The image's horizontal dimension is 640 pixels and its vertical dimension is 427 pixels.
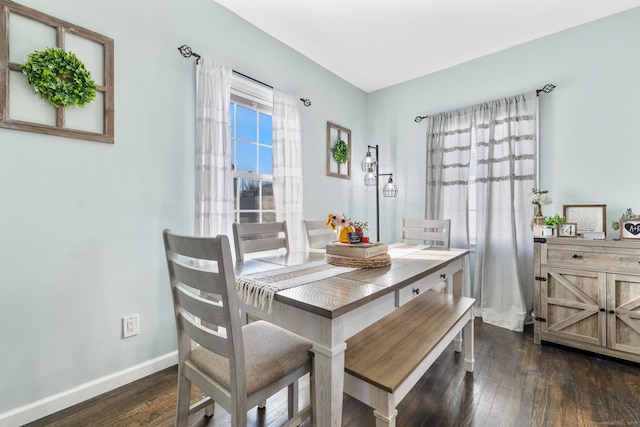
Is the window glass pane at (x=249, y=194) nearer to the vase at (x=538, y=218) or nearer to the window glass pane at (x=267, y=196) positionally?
the window glass pane at (x=267, y=196)

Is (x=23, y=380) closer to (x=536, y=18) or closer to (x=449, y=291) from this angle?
(x=449, y=291)

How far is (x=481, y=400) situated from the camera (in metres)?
1.62

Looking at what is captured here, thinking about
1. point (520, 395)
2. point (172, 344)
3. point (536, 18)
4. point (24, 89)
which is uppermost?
point (536, 18)

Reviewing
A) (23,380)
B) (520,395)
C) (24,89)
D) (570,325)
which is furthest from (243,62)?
(570,325)

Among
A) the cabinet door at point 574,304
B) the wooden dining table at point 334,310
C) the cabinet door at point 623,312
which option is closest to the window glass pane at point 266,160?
the wooden dining table at point 334,310

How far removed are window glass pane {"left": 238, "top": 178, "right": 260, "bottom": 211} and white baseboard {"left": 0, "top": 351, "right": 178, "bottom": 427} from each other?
49.1 inches

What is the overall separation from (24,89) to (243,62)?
145cm

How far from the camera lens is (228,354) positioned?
37.2 inches

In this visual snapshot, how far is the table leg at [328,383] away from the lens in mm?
964

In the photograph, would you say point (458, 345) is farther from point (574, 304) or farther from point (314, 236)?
point (314, 236)

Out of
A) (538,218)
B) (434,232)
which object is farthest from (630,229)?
(434,232)

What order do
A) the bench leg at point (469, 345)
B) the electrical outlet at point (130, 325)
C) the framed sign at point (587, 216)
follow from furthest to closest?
the framed sign at point (587, 216) < the bench leg at point (469, 345) < the electrical outlet at point (130, 325)

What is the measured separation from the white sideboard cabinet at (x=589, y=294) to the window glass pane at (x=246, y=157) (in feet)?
8.30

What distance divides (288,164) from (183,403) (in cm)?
198
